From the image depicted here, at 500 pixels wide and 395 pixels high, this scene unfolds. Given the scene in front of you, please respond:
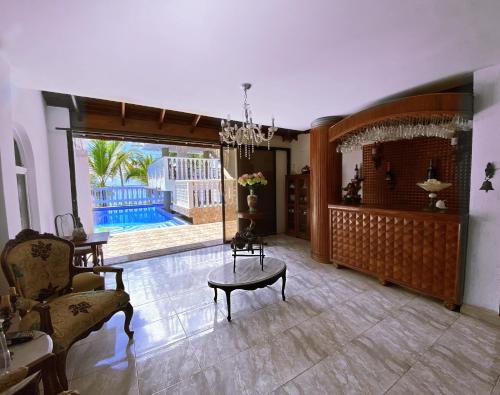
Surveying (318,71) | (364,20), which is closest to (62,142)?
(318,71)

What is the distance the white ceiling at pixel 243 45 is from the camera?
4.75 ft

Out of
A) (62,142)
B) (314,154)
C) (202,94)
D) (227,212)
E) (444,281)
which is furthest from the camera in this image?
(227,212)

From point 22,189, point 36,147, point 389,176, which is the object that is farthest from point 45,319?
point 389,176

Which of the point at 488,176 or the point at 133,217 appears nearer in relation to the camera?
the point at 488,176

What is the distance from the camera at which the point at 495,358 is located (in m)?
1.76

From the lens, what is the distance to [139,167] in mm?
10469

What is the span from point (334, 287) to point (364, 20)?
290cm

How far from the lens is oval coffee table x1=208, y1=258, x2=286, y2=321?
2.28m

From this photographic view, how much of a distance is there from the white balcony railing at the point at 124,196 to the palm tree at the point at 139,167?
492 mm

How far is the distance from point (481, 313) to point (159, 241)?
18.9 feet

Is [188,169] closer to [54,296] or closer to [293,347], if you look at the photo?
[54,296]

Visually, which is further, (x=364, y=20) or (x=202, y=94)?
(x=202, y=94)

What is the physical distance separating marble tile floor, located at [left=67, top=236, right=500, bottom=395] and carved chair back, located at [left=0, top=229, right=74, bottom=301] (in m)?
0.60

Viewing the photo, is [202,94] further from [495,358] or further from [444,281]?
[495,358]
